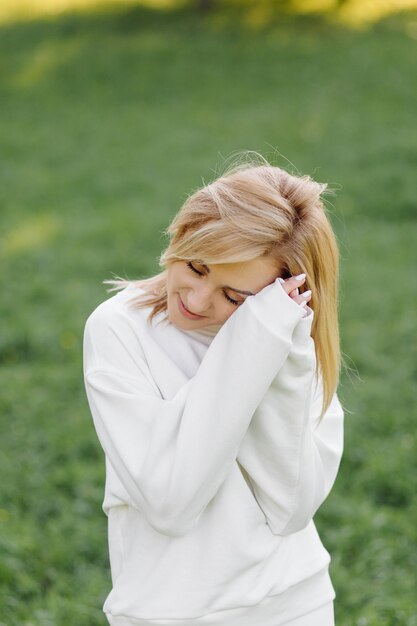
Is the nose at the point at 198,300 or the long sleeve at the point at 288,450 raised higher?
the nose at the point at 198,300

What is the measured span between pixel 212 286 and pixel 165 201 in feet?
22.2

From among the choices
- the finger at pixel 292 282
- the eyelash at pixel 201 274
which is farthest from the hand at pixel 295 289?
the eyelash at pixel 201 274

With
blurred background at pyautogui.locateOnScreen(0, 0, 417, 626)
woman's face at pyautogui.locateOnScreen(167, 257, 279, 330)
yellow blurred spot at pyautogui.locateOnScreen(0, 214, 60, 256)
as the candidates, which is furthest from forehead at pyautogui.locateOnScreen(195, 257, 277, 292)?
yellow blurred spot at pyautogui.locateOnScreen(0, 214, 60, 256)

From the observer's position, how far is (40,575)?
4.02m

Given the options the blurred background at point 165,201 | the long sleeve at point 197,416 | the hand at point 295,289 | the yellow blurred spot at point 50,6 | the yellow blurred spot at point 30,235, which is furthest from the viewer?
the yellow blurred spot at point 50,6

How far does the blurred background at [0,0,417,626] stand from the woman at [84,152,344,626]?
1.05m

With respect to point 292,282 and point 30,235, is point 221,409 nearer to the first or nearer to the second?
point 292,282

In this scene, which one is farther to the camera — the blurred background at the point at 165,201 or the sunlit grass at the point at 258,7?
the sunlit grass at the point at 258,7

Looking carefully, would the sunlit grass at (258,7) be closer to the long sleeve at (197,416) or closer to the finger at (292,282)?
the finger at (292,282)

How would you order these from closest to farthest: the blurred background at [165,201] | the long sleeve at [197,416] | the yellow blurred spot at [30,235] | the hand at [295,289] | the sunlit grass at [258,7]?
the long sleeve at [197,416], the hand at [295,289], the blurred background at [165,201], the yellow blurred spot at [30,235], the sunlit grass at [258,7]

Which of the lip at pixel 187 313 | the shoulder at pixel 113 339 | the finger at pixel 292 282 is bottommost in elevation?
the shoulder at pixel 113 339

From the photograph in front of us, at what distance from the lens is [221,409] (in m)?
2.09

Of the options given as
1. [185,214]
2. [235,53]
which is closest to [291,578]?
[185,214]

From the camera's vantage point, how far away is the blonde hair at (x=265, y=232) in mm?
2160
